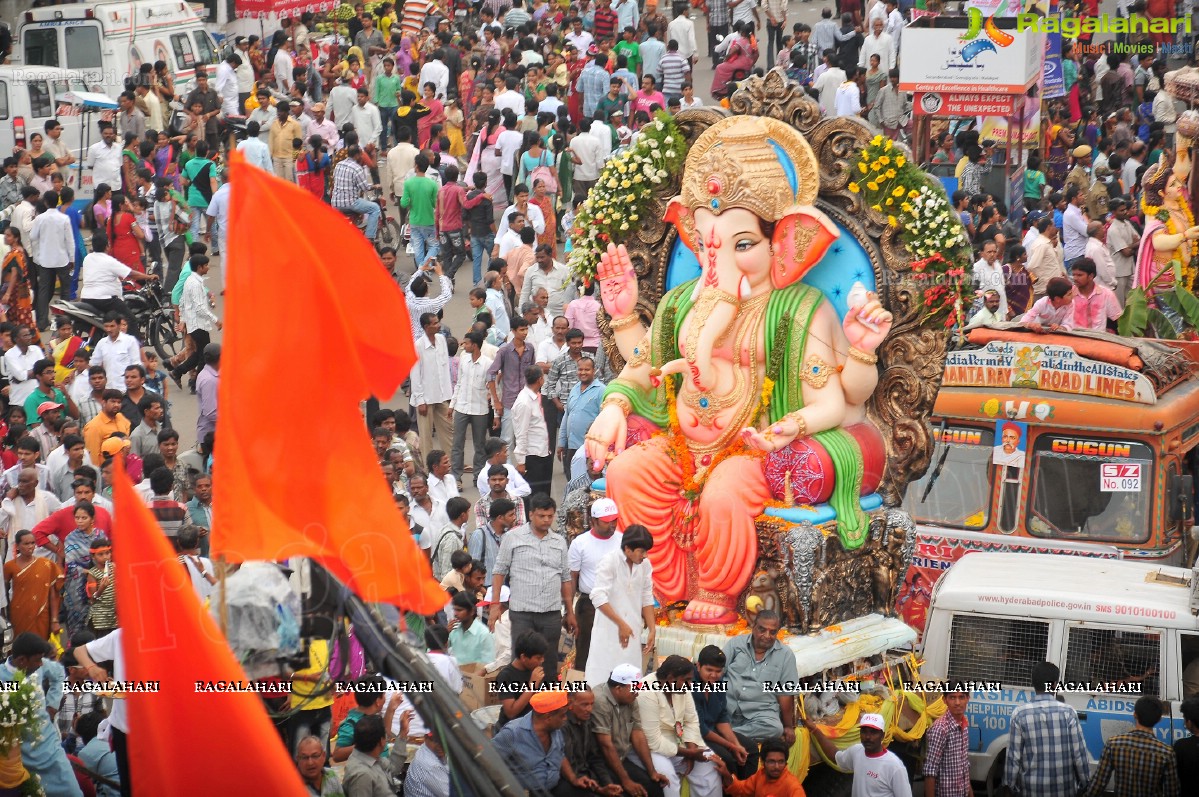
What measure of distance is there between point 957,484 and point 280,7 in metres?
19.8

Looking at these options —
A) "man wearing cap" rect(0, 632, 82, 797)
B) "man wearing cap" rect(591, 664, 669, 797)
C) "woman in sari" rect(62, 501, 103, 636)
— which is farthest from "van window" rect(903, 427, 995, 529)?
"man wearing cap" rect(0, 632, 82, 797)

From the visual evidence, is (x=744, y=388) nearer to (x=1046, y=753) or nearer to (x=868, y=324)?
(x=868, y=324)

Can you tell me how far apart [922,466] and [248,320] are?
246 inches

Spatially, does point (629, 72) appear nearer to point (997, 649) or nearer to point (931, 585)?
point (931, 585)

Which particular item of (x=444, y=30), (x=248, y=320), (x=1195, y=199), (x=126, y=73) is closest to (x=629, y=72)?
(x=444, y=30)

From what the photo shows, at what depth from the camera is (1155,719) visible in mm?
9906

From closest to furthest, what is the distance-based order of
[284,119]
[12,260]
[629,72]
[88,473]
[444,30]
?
[88,473]
[12,260]
[284,119]
[629,72]
[444,30]

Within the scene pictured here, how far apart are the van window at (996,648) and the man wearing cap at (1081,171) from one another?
10555 mm

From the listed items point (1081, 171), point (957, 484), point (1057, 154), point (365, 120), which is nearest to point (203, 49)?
point (365, 120)

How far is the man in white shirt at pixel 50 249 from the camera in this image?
60.7ft

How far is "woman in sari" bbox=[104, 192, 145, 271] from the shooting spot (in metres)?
18.5

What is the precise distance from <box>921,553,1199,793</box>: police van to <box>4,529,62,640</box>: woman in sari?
17.3ft

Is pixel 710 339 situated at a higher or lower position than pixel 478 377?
higher

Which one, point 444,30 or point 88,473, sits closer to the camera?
point 88,473
